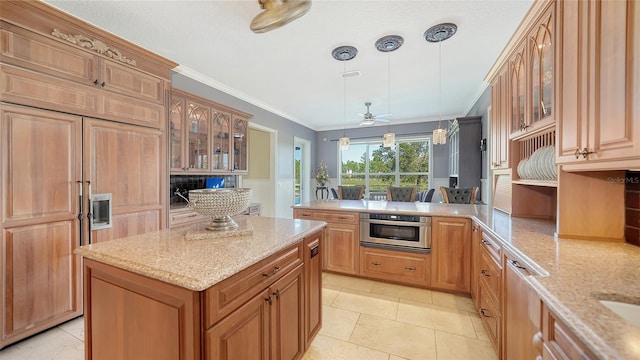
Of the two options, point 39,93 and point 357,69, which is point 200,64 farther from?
point 357,69

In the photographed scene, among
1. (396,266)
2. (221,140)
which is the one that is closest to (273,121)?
(221,140)

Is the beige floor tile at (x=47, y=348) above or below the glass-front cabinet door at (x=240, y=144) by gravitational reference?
below

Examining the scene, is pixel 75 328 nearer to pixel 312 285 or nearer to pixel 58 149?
pixel 58 149

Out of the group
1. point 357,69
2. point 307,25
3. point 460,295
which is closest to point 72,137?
point 307,25

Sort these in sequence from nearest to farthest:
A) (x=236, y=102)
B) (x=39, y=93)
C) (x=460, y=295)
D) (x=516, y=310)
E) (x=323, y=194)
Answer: (x=516, y=310) → (x=39, y=93) → (x=460, y=295) → (x=236, y=102) → (x=323, y=194)

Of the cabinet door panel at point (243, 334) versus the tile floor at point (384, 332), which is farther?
the tile floor at point (384, 332)

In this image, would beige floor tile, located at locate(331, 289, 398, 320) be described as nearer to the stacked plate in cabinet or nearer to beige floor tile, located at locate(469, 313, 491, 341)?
beige floor tile, located at locate(469, 313, 491, 341)

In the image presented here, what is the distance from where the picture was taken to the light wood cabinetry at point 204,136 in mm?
2975

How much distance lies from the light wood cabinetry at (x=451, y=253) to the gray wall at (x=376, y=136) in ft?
13.3

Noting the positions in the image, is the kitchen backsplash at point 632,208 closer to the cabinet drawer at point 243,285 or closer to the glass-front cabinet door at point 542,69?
the glass-front cabinet door at point 542,69

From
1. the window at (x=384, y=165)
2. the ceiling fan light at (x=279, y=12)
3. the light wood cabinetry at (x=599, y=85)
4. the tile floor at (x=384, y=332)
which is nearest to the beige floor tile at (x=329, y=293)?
the tile floor at (x=384, y=332)

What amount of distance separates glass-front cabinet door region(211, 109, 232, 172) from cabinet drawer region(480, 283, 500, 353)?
3436 millimetres

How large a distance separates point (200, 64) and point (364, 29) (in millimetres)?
2104

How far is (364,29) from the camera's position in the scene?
2.32 m
